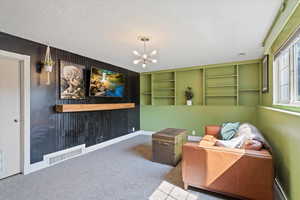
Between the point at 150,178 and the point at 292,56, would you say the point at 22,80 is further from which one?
the point at 292,56

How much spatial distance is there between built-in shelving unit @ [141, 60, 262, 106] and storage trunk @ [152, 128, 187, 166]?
227cm

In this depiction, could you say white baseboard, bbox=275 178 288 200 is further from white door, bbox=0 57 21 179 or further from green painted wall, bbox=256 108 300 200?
white door, bbox=0 57 21 179

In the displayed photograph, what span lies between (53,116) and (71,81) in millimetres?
848

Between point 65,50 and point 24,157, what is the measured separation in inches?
87.4

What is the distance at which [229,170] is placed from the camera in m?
1.87

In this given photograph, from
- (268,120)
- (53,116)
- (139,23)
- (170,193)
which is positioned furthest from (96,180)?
(268,120)

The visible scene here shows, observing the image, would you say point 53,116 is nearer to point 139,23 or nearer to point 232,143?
point 139,23

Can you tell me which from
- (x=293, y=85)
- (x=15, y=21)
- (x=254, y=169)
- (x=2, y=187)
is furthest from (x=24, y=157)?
(x=293, y=85)

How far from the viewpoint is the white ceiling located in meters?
1.78

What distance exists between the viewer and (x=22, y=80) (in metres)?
2.74

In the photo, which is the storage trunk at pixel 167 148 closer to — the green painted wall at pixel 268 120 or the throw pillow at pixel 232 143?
the throw pillow at pixel 232 143

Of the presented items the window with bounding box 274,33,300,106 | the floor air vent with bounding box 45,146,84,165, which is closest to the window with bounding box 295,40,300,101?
the window with bounding box 274,33,300,106

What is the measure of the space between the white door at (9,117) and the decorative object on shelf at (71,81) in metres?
0.74

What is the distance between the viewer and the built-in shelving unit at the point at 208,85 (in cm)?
441
